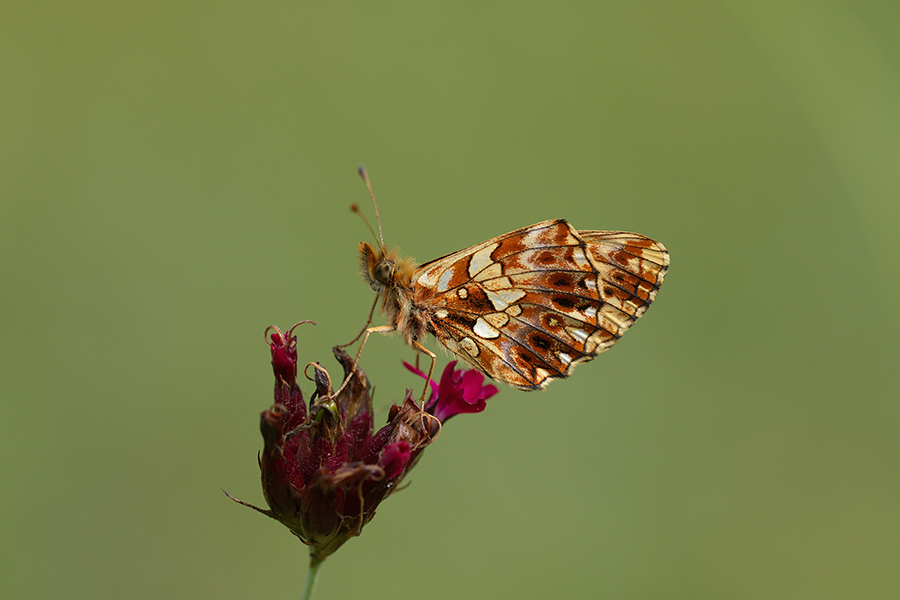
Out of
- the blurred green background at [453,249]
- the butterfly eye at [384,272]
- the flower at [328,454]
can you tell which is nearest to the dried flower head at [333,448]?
the flower at [328,454]

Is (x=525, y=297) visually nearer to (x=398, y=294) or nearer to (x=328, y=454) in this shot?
(x=398, y=294)

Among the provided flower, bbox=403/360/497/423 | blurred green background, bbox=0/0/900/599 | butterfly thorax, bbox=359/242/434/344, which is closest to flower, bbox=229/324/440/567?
flower, bbox=403/360/497/423

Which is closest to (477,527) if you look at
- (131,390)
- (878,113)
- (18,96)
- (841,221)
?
(131,390)

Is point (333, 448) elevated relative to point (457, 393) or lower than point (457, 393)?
lower

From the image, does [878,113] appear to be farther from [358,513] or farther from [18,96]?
[18,96]

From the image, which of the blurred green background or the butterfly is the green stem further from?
the blurred green background

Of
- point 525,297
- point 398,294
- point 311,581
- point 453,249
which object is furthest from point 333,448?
point 453,249

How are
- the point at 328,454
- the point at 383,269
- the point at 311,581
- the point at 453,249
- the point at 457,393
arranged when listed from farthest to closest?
1. the point at 453,249
2. the point at 383,269
3. the point at 457,393
4. the point at 328,454
5. the point at 311,581
